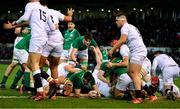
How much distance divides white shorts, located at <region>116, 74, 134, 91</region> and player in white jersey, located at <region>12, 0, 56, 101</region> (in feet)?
6.39

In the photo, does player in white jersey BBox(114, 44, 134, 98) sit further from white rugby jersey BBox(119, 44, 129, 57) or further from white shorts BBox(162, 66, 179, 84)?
white shorts BBox(162, 66, 179, 84)

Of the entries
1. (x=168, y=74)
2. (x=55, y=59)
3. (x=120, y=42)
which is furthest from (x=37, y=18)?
(x=168, y=74)

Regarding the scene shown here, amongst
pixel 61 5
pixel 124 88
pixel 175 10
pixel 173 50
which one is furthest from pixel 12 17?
pixel 124 88

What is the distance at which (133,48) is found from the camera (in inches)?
Result: 471

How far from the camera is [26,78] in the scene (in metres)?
13.1

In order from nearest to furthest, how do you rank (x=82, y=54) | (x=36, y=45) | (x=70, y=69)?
(x=36, y=45) → (x=70, y=69) → (x=82, y=54)

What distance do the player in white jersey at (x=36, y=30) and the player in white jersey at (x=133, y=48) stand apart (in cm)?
147

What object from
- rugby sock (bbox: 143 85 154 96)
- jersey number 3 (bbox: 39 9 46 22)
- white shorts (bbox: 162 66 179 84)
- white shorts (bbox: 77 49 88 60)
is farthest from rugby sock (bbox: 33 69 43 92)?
white shorts (bbox: 77 49 88 60)

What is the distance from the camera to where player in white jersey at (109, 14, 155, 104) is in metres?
11.7

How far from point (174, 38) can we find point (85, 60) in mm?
23352

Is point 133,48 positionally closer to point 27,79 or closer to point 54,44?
point 54,44

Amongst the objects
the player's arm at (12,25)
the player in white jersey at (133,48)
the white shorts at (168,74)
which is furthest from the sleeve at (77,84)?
the white shorts at (168,74)

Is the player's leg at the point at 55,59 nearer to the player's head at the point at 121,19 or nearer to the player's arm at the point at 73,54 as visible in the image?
the player's head at the point at 121,19

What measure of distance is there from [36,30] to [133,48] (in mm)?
2072
